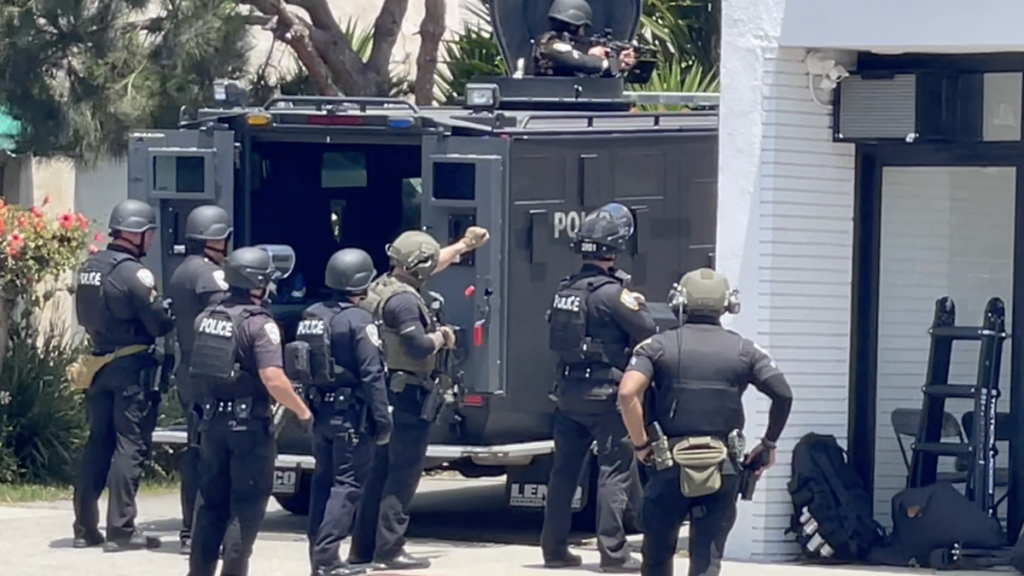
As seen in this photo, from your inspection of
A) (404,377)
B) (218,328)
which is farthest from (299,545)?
(218,328)

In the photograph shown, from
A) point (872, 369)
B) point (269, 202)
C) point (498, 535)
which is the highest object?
point (269, 202)

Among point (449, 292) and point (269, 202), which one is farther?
point (269, 202)

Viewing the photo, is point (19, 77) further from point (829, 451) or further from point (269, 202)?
point (829, 451)

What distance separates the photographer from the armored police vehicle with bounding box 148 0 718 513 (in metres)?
10.8

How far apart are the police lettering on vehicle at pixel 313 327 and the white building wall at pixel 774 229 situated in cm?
207

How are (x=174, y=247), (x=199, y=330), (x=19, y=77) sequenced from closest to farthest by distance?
(x=199, y=330), (x=174, y=247), (x=19, y=77)

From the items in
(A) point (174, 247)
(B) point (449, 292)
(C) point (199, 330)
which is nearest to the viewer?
(C) point (199, 330)

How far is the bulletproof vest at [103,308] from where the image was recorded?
11.0 meters

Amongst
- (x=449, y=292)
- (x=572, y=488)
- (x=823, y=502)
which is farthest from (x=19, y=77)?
(x=823, y=502)

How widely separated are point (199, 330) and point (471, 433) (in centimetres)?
226

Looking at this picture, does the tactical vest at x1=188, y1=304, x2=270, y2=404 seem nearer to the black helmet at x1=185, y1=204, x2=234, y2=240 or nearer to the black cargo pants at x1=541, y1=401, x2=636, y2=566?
the black helmet at x1=185, y1=204, x2=234, y2=240

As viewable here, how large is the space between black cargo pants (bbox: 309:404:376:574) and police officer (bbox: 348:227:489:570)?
14.4 inches

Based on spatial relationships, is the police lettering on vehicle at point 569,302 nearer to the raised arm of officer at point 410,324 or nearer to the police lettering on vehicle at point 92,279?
the raised arm of officer at point 410,324

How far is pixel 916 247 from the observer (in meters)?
10.8
